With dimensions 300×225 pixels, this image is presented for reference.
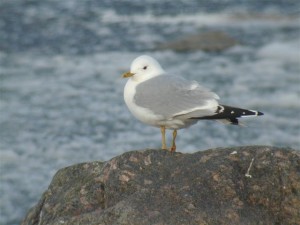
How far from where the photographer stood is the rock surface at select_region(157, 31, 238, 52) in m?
11.3

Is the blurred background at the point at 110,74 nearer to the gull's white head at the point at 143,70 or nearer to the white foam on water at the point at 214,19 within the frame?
the white foam on water at the point at 214,19

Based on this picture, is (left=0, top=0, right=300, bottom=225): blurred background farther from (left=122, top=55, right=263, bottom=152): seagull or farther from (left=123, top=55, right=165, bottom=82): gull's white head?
(left=122, top=55, right=263, bottom=152): seagull

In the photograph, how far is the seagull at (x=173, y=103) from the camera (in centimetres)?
407

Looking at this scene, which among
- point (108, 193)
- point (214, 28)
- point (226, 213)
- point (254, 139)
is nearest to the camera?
point (226, 213)

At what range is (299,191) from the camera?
3516 millimetres

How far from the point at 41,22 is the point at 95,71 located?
3.12 m

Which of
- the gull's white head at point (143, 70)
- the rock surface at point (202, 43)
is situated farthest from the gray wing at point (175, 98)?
the rock surface at point (202, 43)

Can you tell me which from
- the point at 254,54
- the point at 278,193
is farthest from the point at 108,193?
the point at 254,54

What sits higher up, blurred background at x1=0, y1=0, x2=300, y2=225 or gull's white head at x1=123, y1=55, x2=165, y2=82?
gull's white head at x1=123, y1=55, x2=165, y2=82

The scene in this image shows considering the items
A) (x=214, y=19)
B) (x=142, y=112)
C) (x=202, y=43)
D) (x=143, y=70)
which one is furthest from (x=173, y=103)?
(x=214, y=19)

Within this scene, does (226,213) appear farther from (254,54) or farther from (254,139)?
(254,54)

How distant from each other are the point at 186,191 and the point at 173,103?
2.69 ft

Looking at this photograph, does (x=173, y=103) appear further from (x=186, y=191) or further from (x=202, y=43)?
(x=202, y=43)

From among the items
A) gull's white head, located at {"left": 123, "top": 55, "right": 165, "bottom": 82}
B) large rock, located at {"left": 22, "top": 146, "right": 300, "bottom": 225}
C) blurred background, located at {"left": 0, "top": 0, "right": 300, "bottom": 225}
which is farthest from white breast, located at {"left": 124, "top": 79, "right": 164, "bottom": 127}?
blurred background, located at {"left": 0, "top": 0, "right": 300, "bottom": 225}
